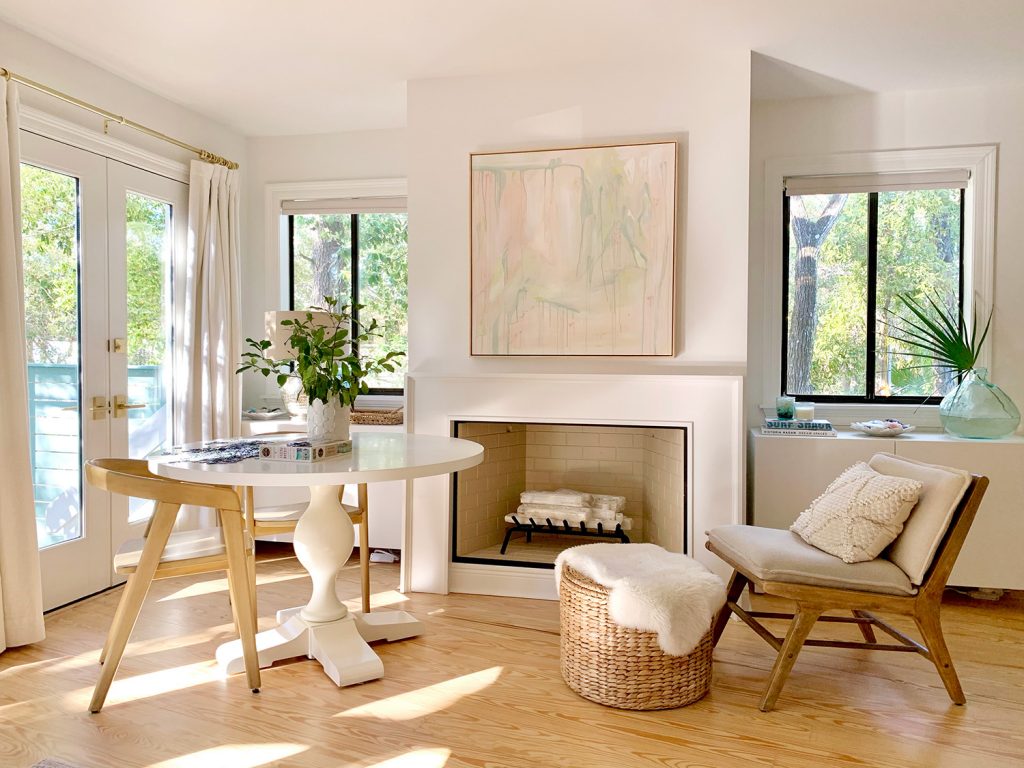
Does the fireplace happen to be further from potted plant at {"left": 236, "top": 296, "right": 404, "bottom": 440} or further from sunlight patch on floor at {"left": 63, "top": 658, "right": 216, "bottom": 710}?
sunlight patch on floor at {"left": 63, "top": 658, "right": 216, "bottom": 710}

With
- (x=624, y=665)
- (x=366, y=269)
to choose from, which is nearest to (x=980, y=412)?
(x=624, y=665)

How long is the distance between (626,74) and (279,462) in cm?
235

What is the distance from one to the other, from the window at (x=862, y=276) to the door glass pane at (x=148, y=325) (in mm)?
3309

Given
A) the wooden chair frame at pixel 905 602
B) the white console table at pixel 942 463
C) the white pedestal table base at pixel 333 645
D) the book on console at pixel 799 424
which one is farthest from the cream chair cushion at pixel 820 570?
the white pedestal table base at pixel 333 645

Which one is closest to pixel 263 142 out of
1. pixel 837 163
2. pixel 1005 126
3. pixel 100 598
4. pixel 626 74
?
pixel 626 74

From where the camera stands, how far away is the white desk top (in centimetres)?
218

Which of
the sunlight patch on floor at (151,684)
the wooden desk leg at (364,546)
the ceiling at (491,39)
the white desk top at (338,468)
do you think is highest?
the ceiling at (491,39)

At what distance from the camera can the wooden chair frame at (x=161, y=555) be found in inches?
89.1

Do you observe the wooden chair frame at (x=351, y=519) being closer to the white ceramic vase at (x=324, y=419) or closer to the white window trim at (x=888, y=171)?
the white ceramic vase at (x=324, y=419)

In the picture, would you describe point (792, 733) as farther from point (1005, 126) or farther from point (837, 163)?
point (1005, 126)

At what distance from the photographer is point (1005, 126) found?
372cm

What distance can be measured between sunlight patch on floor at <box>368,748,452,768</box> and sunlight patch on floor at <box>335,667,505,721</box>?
215 mm

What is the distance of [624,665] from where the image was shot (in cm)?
237

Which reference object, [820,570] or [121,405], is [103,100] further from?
[820,570]
